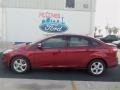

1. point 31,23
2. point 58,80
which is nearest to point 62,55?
point 58,80

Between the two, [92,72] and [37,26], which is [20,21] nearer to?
[37,26]

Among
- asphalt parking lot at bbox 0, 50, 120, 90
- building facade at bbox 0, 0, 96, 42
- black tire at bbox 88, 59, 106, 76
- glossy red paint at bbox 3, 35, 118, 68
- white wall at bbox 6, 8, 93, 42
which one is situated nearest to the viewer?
asphalt parking lot at bbox 0, 50, 120, 90

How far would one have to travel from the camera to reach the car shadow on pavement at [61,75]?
1150 centimetres

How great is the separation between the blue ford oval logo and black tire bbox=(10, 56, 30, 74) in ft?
64.3

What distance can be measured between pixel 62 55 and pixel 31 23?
20.1 metres

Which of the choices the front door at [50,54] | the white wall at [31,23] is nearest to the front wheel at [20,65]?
the front door at [50,54]

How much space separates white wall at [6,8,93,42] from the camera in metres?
31.4

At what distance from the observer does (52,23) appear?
31750 mm

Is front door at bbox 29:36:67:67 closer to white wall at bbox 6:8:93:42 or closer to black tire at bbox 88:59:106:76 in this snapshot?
black tire at bbox 88:59:106:76

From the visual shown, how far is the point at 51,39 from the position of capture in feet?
39.8

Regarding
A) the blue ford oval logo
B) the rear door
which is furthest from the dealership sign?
the rear door

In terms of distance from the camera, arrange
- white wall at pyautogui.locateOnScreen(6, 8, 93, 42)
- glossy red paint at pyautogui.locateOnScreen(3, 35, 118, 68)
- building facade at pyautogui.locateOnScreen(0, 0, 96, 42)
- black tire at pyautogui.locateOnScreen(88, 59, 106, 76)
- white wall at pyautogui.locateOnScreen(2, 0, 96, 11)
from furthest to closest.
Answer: white wall at pyautogui.locateOnScreen(6, 8, 93, 42) → building facade at pyautogui.locateOnScreen(0, 0, 96, 42) → white wall at pyautogui.locateOnScreen(2, 0, 96, 11) → black tire at pyautogui.locateOnScreen(88, 59, 106, 76) → glossy red paint at pyautogui.locateOnScreen(3, 35, 118, 68)

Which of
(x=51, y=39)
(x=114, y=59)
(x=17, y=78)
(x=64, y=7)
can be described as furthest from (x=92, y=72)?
(x=64, y=7)

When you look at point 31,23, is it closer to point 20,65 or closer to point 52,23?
point 52,23
